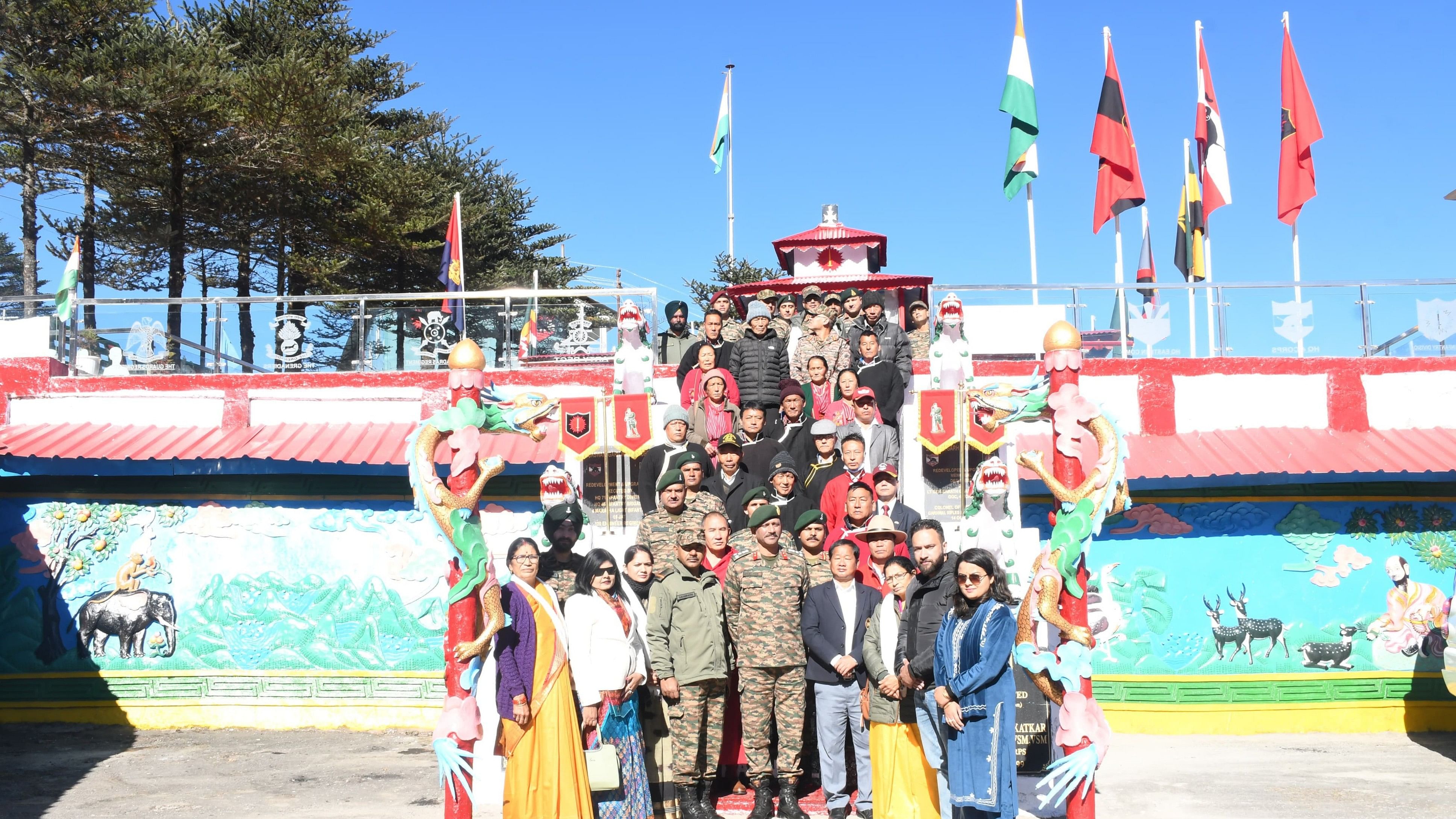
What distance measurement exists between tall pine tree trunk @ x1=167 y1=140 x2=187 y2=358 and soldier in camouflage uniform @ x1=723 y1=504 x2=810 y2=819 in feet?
52.9

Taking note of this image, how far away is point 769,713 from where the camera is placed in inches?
270

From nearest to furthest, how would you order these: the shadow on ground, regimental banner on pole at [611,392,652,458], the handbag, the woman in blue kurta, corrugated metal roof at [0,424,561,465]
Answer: the woman in blue kurta
the handbag
the shadow on ground
regimental banner on pole at [611,392,652,458]
corrugated metal roof at [0,424,561,465]

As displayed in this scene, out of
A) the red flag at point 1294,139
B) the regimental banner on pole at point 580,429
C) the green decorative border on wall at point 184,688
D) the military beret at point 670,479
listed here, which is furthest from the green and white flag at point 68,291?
the red flag at point 1294,139

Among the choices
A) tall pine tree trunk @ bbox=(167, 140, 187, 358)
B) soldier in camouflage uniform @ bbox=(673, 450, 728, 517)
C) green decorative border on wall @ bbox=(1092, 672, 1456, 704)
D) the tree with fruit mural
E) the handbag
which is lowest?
green decorative border on wall @ bbox=(1092, 672, 1456, 704)

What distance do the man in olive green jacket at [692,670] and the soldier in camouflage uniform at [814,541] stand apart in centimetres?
68

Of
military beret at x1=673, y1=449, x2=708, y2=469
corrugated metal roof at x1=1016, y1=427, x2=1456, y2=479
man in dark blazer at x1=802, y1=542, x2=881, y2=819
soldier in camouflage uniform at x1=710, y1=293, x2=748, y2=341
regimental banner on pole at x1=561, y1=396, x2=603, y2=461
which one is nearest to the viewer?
man in dark blazer at x1=802, y1=542, x2=881, y2=819

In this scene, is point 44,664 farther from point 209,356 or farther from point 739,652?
point 739,652

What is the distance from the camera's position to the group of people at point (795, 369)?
862 centimetres

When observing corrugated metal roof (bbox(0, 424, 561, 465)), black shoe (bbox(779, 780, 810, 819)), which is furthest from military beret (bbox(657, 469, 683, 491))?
corrugated metal roof (bbox(0, 424, 561, 465))

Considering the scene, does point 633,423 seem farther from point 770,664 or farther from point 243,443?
point 243,443

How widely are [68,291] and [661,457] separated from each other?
6.91 meters

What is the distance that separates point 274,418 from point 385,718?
3103 mm

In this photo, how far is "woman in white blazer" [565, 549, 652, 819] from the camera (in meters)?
6.46

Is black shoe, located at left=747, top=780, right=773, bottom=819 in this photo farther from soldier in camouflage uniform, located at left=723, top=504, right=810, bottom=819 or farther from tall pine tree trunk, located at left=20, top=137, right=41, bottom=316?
tall pine tree trunk, located at left=20, top=137, right=41, bottom=316
